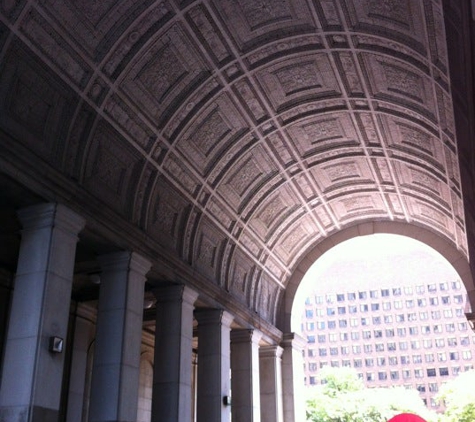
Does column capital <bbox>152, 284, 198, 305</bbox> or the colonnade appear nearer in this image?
the colonnade

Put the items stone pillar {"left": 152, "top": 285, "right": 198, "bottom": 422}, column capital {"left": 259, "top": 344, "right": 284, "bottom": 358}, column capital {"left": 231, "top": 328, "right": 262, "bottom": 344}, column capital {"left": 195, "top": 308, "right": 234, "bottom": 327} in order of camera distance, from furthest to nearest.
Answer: column capital {"left": 259, "top": 344, "right": 284, "bottom": 358} < column capital {"left": 231, "top": 328, "right": 262, "bottom": 344} < column capital {"left": 195, "top": 308, "right": 234, "bottom": 327} < stone pillar {"left": 152, "top": 285, "right": 198, "bottom": 422}

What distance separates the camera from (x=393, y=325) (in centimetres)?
11425

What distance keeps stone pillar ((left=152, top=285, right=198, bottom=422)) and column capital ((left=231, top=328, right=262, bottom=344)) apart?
5.25 m

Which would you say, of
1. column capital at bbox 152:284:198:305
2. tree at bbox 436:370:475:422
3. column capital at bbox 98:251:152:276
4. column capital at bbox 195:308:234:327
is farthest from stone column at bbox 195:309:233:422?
tree at bbox 436:370:475:422

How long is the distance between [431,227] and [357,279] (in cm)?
10017

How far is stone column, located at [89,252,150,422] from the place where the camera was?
14977 millimetres

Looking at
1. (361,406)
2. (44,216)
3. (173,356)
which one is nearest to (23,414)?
(44,216)

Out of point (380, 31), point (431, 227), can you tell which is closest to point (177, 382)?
point (380, 31)

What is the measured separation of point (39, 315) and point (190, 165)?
7708 millimetres

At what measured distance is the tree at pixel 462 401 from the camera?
51406mm

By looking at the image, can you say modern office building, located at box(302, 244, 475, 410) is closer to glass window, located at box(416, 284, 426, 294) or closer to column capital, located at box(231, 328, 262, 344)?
glass window, located at box(416, 284, 426, 294)

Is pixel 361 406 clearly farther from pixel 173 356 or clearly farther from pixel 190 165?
pixel 190 165

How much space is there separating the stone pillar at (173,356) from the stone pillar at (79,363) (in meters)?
3.44

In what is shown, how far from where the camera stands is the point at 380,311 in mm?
116688
